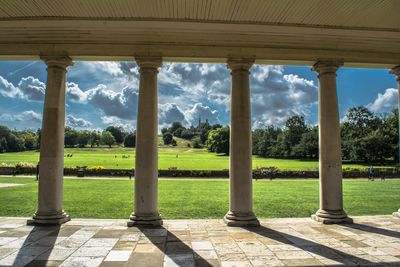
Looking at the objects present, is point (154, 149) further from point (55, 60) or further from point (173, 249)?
point (55, 60)

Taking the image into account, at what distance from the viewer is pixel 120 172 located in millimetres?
189750

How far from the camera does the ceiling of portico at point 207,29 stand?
4125 centimetres

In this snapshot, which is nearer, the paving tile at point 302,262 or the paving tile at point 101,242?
the paving tile at point 302,262

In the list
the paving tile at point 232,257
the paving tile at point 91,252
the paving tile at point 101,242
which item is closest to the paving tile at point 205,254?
the paving tile at point 232,257

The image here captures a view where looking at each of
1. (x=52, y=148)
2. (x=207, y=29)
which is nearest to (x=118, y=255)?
(x=52, y=148)

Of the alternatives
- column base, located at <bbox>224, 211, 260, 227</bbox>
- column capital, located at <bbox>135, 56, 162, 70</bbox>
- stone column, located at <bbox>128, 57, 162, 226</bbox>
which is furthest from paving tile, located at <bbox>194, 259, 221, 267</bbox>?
column capital, located at <bbox>135, 56, 162, 70</bbox>

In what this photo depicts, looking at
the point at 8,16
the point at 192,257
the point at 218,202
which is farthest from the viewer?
the point at 218,202

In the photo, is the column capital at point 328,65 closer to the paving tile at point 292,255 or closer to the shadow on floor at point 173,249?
the paving tile at point 292,255

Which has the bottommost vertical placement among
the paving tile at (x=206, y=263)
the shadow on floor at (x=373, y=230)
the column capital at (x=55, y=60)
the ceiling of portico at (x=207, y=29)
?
the paving tile at (x=206, y=263)

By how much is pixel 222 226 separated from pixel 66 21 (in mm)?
37262

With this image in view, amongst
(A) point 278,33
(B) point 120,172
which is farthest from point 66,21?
(B) point 120,172

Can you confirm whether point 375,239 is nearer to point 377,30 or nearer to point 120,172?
point 377,30

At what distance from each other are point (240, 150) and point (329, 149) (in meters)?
14.7

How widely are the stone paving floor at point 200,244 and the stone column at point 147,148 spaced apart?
9.47ft
